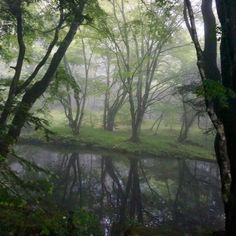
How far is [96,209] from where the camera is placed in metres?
10.6

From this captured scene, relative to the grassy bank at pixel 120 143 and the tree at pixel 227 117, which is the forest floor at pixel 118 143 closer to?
the grassy bank at pixel 120 143

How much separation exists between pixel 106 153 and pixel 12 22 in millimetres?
12126

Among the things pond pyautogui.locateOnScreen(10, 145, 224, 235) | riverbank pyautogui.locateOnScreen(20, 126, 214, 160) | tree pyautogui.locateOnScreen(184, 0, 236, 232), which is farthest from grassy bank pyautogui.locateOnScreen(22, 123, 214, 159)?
tree pyautogui.locateOnScreen(184, 0, 236, 232)

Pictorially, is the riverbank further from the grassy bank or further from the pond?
the pond

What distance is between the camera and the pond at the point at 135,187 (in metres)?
10.6

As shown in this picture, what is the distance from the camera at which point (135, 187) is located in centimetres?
1427

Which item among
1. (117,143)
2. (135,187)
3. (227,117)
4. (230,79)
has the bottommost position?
(135,187)

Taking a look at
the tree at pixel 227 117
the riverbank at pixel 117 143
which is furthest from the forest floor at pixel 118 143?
the tree at pixel 227 117

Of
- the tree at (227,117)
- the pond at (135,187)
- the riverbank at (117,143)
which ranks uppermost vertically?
the tree at (227,117)

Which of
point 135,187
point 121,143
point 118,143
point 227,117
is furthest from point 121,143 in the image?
point 227,117

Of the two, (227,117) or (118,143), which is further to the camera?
(118,143)

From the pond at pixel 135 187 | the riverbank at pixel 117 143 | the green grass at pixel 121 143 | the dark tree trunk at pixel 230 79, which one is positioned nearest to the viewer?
the dark tree trunk at pixel 230 79

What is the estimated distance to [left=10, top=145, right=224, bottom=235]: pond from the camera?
34.7 feet

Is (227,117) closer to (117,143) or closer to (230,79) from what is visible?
(230,79)
